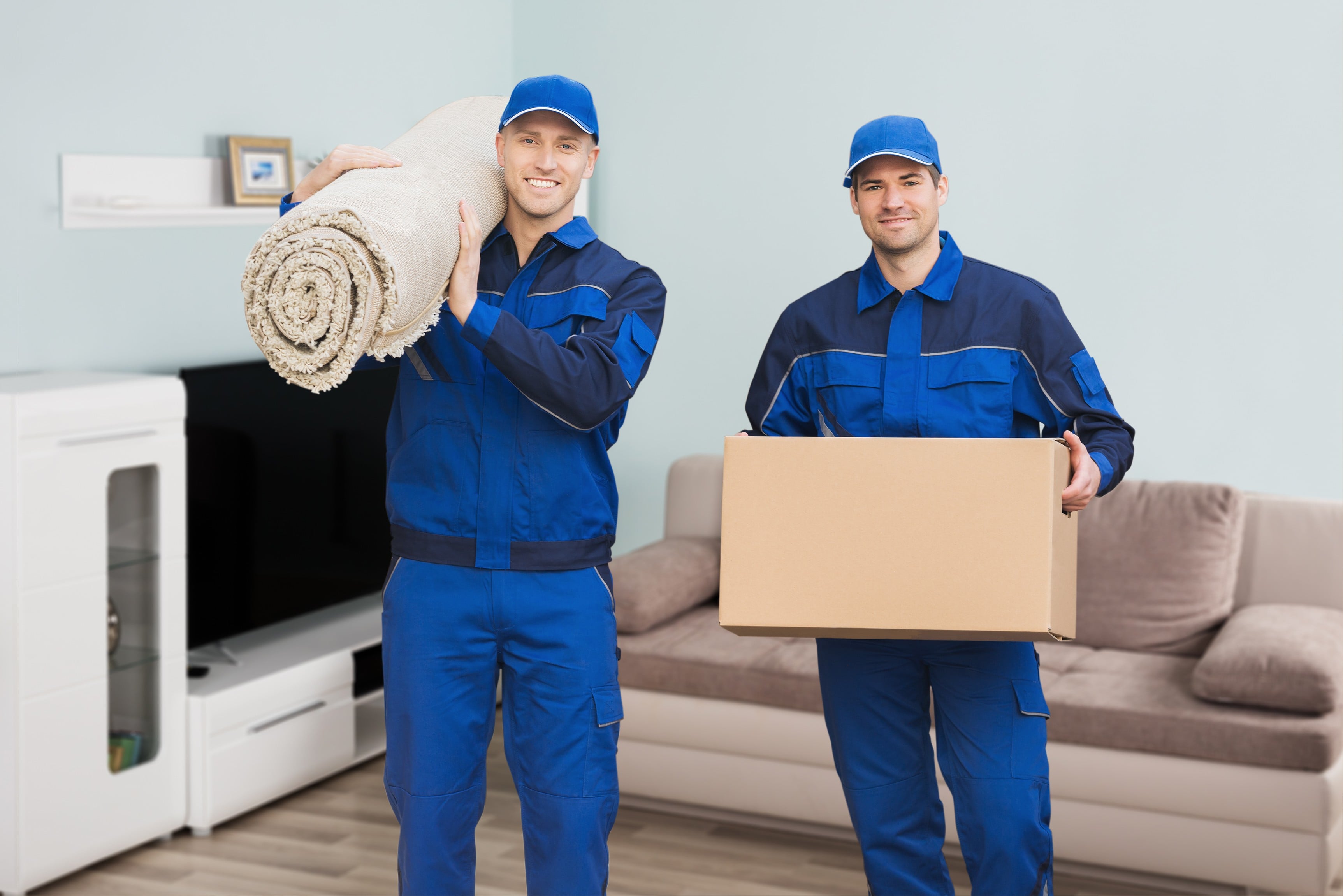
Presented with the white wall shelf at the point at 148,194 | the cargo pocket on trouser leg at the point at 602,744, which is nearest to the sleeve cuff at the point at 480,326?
the cargo pocket on trouser leg at the point at 602,744

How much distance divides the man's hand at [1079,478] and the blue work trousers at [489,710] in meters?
0.69

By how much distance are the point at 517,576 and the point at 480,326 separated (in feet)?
1.28

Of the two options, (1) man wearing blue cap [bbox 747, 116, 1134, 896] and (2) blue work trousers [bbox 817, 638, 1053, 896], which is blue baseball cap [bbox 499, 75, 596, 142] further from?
(2) blue work trousers [bbox 817, 638, 1053, 896]

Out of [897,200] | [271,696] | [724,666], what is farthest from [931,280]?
[271,696]

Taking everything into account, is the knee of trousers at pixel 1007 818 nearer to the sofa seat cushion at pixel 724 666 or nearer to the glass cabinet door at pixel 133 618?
the sofa seat cushion at pixel 724 666

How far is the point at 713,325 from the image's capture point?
4.26 m

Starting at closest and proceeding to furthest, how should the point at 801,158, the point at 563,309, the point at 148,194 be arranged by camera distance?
the point at 563,309, the point at 148,194, the point at 801,158

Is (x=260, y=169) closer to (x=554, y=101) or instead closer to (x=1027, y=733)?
(x=554, y=101)

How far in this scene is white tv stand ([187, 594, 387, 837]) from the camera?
3.11m

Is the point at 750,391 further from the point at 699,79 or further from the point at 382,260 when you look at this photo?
the point at 699,79

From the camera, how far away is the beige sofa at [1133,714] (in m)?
2.74

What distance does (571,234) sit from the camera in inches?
76.7

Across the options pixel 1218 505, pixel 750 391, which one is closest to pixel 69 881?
pixel 750 391

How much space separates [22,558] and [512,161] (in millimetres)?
1465
